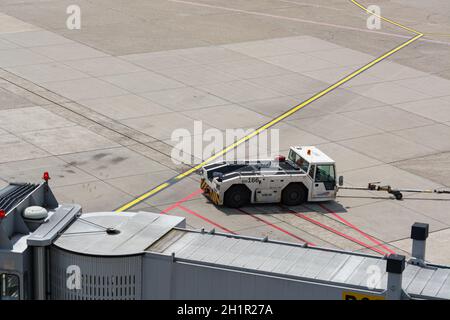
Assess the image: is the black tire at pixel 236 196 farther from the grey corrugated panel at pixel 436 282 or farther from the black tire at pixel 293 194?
the grey corrugated panel at pixel 436 282

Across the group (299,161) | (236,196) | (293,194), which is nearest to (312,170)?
(299,161)

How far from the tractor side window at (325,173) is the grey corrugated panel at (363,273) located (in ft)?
60.1

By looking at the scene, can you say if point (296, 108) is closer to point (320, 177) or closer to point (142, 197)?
point (320, 177)

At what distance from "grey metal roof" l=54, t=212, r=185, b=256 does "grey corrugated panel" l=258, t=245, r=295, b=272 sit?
2.47m

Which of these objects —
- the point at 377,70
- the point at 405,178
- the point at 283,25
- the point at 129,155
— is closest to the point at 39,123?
the point at 129,155

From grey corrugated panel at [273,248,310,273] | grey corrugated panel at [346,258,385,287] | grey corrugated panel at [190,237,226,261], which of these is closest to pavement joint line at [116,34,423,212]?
grey corrugated panel at [190,237,226,261]

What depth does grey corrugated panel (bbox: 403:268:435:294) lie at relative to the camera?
18297mm

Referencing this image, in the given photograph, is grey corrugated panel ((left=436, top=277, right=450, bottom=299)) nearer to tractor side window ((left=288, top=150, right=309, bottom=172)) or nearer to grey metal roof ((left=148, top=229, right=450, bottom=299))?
grey metal roof ((left=148, top=229, right=450, bottom=299))

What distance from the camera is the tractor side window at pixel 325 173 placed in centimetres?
3800

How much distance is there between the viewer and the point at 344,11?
76.1 m

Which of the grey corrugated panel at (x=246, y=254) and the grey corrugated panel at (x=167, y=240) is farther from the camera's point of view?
the grey corrugated panel at (x=167, y=240)

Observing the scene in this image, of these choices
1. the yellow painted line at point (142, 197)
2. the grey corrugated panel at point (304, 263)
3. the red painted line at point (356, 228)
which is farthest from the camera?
the yellow painted line at point (142, 197)

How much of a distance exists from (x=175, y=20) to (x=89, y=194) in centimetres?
3321

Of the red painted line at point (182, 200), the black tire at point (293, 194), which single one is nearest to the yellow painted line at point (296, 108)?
the red painted line at point (182, 200)
